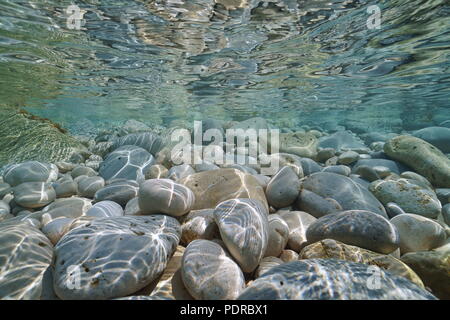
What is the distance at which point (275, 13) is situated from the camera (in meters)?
4.96

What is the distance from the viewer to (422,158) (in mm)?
5859

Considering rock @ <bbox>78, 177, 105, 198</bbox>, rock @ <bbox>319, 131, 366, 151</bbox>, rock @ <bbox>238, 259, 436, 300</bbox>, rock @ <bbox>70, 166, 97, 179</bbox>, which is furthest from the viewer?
rock @ <bbox>319, 131, 366, 151</bbox>

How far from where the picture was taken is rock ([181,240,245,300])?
2111 millimetres

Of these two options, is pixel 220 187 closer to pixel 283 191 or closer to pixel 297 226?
pixel 283 191

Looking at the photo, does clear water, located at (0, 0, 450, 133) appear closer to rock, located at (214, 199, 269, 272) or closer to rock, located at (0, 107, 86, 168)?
rock, located at (0, 107, 86, 168)

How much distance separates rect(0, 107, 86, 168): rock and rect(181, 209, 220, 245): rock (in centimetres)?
667

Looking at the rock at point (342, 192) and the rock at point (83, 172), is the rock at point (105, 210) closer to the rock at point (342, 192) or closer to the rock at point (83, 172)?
the rock at point (83, 172)

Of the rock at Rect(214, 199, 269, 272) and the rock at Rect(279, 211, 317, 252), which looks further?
the rock at Rect(279, 211, 317, 252)

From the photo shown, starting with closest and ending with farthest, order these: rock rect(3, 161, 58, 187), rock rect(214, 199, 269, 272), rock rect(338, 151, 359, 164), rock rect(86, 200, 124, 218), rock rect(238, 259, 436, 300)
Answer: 1. rock rect(238, 259, 436, 300)
2. rock rect(214, 199, 269, 272)
3. rock rect(86, 200, 124, 218)
4. rock rect(3, 161, 58, 187)
5. rock rect(338, 151, 359, 164)

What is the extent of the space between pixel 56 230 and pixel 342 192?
5.20 meters

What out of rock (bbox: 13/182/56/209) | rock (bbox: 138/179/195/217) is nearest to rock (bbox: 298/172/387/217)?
rock (bbox: 138/179/195/217)

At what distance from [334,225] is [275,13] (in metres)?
4.99

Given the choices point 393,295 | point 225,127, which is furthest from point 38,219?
point 225,127
